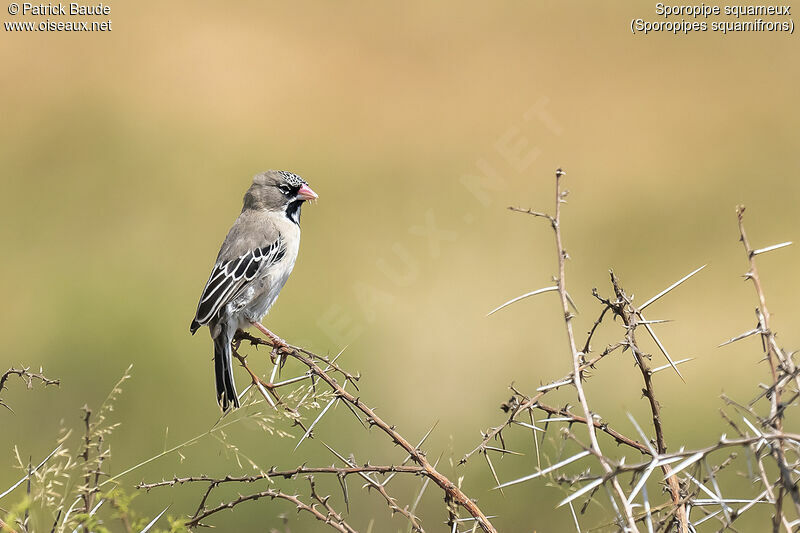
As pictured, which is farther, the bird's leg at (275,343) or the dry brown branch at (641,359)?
the bird's leg at (275,343)

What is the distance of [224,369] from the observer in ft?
15.5

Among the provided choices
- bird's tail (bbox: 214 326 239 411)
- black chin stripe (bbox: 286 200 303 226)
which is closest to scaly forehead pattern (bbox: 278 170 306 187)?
black chin stripe (bbox: 286 200 303 226)

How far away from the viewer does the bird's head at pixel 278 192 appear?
5328 mm

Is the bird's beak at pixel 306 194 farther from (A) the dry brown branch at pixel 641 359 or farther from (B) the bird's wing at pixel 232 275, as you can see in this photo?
(A) the dry brown branch at pixel 641 359

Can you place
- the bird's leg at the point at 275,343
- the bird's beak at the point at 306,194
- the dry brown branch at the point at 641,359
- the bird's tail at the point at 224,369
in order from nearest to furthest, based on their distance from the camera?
the dry brown branch at the point at 641,359
the bird's leg at the point at 275,343
the bird's tail at the point at 224,369
the bird's beak at the point at 306,194

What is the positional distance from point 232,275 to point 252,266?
0.47 ft

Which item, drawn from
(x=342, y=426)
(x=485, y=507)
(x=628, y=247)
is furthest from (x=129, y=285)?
(x=628, y=247)

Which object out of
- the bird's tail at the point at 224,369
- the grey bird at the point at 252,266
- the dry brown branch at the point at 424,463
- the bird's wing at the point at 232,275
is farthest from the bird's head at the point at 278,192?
the dry brown branch at the point at 424,463

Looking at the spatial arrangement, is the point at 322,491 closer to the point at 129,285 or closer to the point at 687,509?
the point at 129,285

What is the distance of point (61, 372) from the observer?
274 inches

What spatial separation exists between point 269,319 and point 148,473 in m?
1.73

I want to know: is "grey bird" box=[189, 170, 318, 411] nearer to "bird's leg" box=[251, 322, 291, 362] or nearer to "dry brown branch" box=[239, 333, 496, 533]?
"bird's leg" box=[251, 322, 291, 362]

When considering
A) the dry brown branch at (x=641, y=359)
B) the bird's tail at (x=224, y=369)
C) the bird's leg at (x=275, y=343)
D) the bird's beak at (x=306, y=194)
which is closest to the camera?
the dry brown branch at (x=641, y=359)

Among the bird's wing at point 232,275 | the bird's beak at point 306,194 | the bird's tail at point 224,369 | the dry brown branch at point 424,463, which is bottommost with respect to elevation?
the bird's tail at point 224,369
